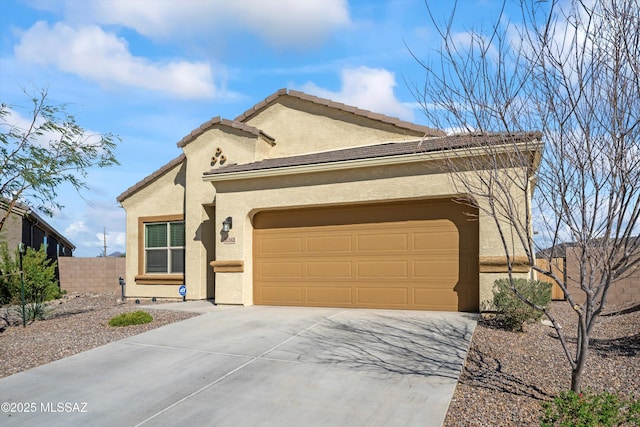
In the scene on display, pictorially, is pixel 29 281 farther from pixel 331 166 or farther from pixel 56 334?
pixel 331 166

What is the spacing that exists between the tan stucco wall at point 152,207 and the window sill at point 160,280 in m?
0.12

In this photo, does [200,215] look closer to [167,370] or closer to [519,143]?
[167,370]

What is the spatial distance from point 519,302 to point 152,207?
1232 cm

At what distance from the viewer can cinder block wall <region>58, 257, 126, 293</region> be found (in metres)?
24.2

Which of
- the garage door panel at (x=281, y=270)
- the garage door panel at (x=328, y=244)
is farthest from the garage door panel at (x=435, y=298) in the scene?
the garage door panel at (x=281, y=270)

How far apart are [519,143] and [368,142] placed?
26.3 ft

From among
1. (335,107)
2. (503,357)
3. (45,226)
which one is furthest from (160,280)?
(45,226)

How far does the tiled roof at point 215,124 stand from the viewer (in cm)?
1404

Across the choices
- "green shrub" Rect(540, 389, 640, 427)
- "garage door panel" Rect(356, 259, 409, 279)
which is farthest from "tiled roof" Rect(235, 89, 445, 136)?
"green shrub" Rect(540, 389, 640, 427)

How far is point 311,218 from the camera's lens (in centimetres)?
1222

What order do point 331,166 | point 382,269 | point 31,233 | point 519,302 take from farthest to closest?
1. point 31,233
2. point 331,166
3. point 382,269
4. point 519,302

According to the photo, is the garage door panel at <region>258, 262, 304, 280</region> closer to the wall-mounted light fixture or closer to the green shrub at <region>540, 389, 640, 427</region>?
the wall-mounted light fixture

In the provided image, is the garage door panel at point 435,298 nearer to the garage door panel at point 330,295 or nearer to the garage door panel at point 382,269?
the garage door panel at point 382,269

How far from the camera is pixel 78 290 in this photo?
24.3 meters
